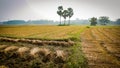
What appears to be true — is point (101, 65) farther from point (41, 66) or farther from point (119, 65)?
point (41, 66)

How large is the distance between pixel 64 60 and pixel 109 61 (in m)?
2.90

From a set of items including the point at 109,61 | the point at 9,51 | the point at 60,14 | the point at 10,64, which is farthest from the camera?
the point at 60,14

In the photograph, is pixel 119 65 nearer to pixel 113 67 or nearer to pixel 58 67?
pixel 113 67

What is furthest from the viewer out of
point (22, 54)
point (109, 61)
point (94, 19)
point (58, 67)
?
point (94, 19)

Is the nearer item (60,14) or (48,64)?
(48,64)

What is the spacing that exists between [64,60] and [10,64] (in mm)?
3252

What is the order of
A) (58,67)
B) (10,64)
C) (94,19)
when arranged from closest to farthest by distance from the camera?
(58,67)
(10,64)
(94,19)

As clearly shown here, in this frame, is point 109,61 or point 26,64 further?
point 109,61

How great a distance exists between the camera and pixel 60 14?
8631cm

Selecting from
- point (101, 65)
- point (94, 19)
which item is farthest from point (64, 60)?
point (94, 19)

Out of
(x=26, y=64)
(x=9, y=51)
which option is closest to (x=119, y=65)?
(x=26, y=64)

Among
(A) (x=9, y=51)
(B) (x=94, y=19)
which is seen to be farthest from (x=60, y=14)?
(A) (x=9, y=51)

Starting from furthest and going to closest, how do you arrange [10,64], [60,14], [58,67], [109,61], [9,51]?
[60,14] → [9,51] → [109,61] → [10,64] → [58,67]

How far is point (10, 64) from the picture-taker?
303 inches
